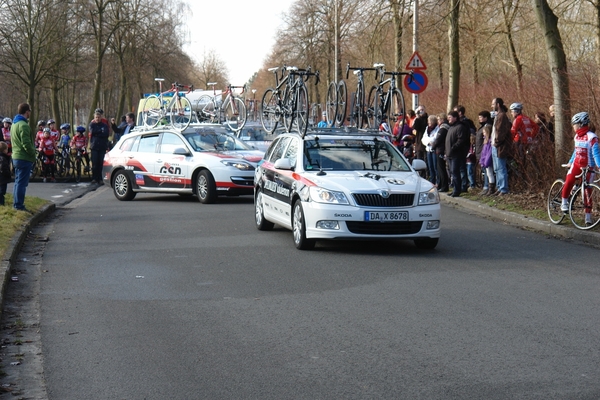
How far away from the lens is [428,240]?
495 inches

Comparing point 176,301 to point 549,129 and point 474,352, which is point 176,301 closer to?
point 474,352

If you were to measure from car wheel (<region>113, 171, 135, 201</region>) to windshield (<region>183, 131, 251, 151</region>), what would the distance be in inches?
73.4

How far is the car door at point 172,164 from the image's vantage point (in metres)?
20.7

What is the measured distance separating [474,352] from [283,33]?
168 feet

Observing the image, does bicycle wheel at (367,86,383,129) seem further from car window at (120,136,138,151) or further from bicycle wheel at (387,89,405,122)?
car window at (120,136,138,151)

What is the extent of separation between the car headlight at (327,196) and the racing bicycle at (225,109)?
1092 cm

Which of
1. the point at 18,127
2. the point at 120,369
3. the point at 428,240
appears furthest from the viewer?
the point at 18,127

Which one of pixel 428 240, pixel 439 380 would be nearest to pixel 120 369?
pixel 439 380

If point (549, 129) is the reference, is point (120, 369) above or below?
below

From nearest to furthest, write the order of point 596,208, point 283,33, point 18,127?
point 596,208
point 18,127
point 283,33

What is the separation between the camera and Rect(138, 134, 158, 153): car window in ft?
70.3

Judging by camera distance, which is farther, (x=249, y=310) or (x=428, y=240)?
(x=428, y=240)

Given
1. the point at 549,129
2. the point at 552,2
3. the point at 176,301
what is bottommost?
the point at 176,301

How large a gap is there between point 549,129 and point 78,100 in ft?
212
